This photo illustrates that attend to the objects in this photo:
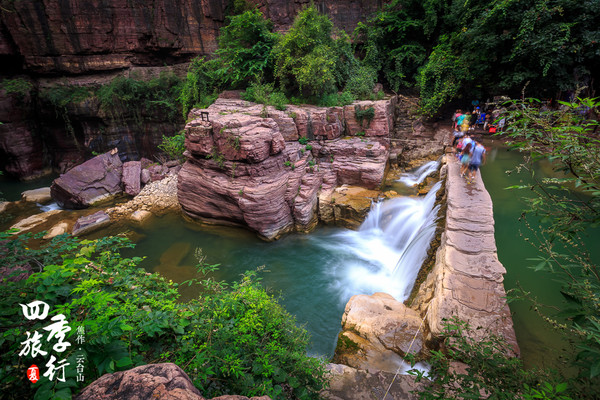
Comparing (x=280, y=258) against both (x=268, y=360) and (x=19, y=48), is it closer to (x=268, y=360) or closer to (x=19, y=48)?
(x=268, y=360)

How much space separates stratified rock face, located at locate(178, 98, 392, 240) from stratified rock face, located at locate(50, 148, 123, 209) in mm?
4337

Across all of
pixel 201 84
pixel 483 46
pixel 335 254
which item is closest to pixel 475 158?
pixel 335 254

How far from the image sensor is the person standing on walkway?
20.4 ft

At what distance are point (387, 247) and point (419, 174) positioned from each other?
391 cm

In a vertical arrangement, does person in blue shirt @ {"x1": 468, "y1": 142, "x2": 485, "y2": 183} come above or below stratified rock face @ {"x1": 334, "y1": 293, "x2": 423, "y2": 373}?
above

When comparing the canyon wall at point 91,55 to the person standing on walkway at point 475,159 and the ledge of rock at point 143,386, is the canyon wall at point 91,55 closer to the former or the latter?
the person standing on walkway at point 475,159

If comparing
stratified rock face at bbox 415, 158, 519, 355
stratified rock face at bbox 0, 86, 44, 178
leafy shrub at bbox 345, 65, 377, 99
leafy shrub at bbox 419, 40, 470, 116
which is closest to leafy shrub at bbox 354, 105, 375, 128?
leafy shrub at bbox 345, 65, 377, 99

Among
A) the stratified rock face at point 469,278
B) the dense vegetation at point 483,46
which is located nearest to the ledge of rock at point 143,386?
the stratified rock face at point 469,278

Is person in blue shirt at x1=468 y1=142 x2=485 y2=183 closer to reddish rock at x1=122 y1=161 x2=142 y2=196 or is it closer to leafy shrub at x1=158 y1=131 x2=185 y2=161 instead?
leafy shrub at x1=158 y1=131 x2=185 y2=161

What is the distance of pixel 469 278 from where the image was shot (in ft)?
13.1

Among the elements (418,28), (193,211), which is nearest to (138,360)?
(193,211)

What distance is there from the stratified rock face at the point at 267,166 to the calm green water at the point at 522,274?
138 inches

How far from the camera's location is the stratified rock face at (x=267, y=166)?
7.62 m

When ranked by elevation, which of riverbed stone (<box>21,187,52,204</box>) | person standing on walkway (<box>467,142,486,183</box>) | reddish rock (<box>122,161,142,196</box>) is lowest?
riverbed stone (<box>21,187,52,204</box>)
